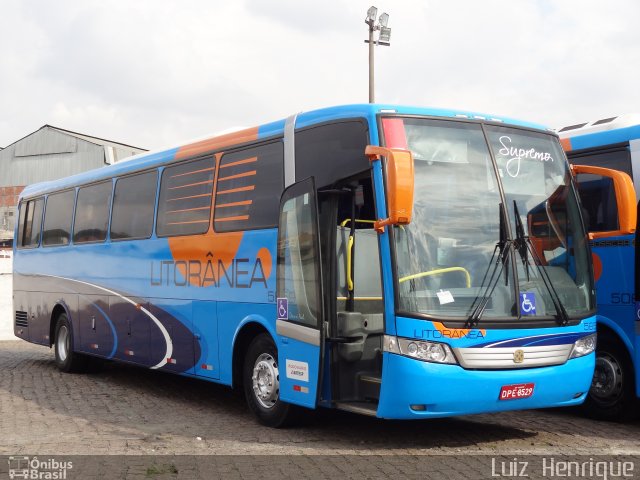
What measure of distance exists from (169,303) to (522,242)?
209 inches

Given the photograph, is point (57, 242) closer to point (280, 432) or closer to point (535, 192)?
point (280, 432)

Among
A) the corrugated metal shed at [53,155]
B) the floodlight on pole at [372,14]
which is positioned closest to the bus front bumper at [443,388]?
the floodlight on pole at [372,14]

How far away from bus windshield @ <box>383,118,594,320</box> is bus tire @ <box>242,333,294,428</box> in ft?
7.20

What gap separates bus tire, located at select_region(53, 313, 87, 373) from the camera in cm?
1536

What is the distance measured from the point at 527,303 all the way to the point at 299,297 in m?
2.22

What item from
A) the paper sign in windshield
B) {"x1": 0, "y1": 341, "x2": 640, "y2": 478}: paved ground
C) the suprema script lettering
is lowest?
{"x1": 0, "y1": 341, "x2": 640, "y2": 478}: paved ground

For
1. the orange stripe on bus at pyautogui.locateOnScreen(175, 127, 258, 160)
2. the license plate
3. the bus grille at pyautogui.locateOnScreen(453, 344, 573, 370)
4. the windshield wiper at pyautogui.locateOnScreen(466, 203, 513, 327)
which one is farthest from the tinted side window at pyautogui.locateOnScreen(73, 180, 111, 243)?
the license plate

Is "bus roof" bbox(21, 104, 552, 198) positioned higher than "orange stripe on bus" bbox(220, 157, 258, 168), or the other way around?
"bus roof" bbox(21, 104, 552, 198)

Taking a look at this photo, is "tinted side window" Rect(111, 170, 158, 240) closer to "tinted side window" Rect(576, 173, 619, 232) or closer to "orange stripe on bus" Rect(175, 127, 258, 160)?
"orange stripe on bus" Rect(175, 127, 258, 160)

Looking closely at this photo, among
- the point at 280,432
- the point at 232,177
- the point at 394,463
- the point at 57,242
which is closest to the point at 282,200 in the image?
the point at 232,177

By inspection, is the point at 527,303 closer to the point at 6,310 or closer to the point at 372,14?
the point at 372,14

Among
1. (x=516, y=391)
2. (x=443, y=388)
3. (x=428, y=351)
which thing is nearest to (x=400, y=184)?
(x=428, y=351)

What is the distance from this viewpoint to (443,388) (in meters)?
7.72

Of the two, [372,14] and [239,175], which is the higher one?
[372,14]
